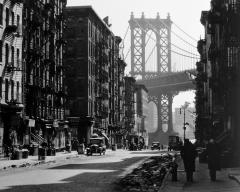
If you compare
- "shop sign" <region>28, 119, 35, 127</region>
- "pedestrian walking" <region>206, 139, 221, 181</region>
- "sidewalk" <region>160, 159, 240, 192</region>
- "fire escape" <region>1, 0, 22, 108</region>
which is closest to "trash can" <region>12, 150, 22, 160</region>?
"fire escape" <region>1, 0, 22, 108</region>

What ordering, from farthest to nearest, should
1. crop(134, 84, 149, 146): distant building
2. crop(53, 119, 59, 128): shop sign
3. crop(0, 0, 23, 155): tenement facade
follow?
crop(134, 84, 149, 146): distant building, crop(53, 119, 59, 128): shop sign, crop(0, 0, 23, 155): tenement facade

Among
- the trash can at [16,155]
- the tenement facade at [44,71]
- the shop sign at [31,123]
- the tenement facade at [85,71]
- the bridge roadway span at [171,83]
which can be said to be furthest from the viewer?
the bridge roadway span at [171,83]

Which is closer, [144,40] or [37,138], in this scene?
[37,138]

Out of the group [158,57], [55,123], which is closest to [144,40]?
[158,57]

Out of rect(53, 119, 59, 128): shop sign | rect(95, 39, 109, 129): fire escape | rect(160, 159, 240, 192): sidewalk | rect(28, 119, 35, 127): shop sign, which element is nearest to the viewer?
rect(160, 159, 240, 192): sidewalk

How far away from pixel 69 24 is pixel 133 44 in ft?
256

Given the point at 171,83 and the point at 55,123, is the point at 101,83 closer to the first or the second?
the point at 55,123

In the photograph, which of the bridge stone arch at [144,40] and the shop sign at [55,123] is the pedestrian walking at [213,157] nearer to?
the shop sign at [55,123]

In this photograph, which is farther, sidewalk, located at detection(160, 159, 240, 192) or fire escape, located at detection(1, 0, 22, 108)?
fire escape, located at detection(1, 0, 22, 108)

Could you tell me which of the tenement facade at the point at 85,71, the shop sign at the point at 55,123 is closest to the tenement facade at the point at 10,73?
the shop sign at the point at 55,123

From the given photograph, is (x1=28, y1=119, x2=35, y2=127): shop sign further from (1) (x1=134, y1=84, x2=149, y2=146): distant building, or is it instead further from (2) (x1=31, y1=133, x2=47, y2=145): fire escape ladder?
(1) (x1=134, y1=84, x2=149, y2=146): distant building

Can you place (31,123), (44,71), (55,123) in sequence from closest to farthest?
(31,123) → (44,71) → (55,123)

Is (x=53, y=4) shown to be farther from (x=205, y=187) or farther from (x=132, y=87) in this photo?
(x=132, y=87)

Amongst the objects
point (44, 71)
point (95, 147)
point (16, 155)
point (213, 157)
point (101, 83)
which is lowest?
point (16, 155)
